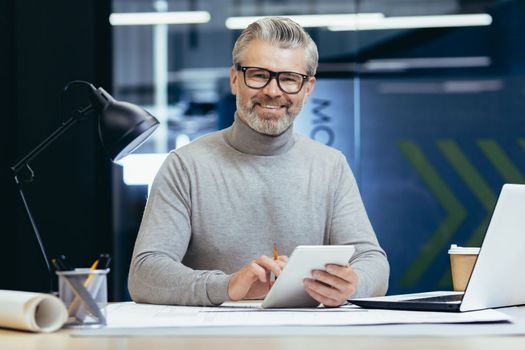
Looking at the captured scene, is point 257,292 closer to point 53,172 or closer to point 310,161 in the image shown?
point 310,161

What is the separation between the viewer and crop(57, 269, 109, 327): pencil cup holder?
4.60 feet

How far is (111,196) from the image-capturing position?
4871 mm

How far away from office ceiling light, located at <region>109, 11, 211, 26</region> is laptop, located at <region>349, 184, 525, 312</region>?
3.35 meters

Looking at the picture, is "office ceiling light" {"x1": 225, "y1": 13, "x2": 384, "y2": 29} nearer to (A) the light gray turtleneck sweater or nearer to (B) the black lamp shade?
(A) the light gray turtleneck sweater

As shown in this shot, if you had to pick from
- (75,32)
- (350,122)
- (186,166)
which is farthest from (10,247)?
(186,166)

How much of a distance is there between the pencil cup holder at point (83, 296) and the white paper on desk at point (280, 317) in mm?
36

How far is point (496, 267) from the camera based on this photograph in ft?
5.50

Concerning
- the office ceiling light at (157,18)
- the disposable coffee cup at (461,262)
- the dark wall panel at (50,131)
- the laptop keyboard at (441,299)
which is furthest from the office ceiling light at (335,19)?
the laptop keyboard at (441,299)

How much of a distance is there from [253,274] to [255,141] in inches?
27.7

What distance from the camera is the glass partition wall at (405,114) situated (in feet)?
15.5

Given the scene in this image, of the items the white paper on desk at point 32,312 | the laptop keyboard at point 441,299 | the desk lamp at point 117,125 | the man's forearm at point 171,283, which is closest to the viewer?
the white paper on desk at point 32,312

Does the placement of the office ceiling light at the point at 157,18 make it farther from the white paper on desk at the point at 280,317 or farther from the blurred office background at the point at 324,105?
the white paper on desk at the point at 280,317

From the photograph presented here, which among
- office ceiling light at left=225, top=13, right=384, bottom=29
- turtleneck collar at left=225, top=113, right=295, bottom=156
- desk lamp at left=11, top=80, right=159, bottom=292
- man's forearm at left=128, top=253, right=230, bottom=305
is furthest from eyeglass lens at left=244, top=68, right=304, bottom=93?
office ceiling light at left=225, top=13, right=384, bottom=29

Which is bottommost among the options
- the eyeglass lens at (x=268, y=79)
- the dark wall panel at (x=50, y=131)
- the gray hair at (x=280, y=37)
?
the dark wall panel at (x=50, y=131)
